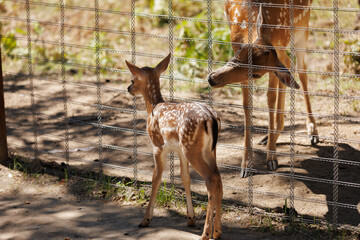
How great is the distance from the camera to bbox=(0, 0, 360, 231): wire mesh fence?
16.6 feet

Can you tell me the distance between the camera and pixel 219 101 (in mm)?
8188

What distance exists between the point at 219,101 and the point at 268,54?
3.01m

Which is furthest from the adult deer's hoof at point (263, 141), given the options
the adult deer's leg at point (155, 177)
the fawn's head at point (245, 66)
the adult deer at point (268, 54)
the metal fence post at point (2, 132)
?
the metal fence post at point (2, 132)

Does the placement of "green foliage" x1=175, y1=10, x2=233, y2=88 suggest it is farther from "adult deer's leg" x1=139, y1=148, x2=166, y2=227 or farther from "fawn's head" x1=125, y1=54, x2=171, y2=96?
"adult deer's leg" x1=139, y1=148, x2=166, y2=227

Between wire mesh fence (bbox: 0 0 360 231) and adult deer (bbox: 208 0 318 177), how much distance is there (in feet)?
0.09

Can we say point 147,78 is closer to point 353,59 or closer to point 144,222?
point 144,222

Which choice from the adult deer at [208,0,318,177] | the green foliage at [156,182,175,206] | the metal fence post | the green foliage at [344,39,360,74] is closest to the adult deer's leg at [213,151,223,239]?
the adult deer at [208,0,318,177]

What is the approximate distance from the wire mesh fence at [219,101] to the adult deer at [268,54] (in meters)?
0.03

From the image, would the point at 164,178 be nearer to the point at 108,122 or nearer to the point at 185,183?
the point at 185,183

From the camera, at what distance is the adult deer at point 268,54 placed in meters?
5.17

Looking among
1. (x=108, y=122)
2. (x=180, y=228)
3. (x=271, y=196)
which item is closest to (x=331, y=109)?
(x=271, y=196)

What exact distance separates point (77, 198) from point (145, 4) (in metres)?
7.79

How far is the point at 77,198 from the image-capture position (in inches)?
226

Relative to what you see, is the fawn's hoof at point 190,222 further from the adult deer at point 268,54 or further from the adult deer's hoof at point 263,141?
the adult deer's hoof at point 263,141
